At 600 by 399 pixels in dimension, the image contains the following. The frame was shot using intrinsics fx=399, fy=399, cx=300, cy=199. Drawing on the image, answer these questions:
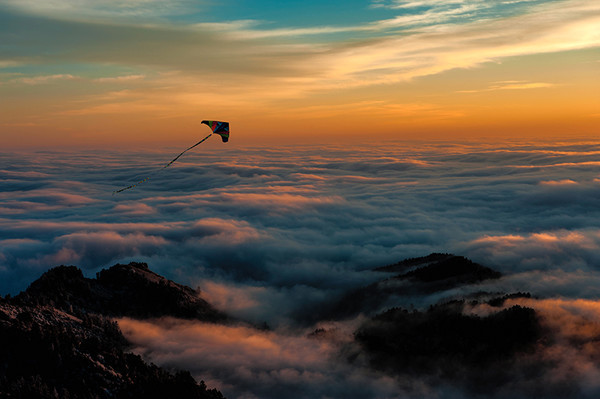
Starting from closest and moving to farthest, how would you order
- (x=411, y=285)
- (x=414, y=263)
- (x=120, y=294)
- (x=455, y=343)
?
(x=455, y=343)
(x=120, y=294)
(x=411, y=285)
(x=414, y=263)

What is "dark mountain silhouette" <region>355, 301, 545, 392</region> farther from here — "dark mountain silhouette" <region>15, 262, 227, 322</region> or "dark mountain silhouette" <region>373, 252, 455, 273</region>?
"dark mountain silhouette" <region>373, 252, 455, 273</region>

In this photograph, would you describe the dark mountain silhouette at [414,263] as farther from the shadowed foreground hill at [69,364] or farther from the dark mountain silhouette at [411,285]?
the shadowed foreground hill at [69,364]

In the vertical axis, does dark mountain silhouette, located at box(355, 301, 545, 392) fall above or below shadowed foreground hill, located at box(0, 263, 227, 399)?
below

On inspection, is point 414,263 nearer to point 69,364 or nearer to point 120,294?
point 120,294

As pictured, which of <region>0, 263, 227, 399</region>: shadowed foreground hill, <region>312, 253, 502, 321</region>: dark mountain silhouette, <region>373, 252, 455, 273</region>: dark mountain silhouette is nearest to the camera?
<region>0, 263, 227, 399</region>: shadowed foreground hill

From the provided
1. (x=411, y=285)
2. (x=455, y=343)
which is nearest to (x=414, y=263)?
(x=411, y=285)

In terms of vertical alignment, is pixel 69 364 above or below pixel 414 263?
above

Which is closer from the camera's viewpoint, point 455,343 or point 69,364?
point 69,364

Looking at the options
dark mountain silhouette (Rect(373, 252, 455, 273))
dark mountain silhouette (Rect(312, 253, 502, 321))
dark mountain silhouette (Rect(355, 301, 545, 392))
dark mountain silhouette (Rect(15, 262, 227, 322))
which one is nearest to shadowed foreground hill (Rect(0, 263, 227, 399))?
dark mountain silhouette (Rect(15, 262, 227, 322))

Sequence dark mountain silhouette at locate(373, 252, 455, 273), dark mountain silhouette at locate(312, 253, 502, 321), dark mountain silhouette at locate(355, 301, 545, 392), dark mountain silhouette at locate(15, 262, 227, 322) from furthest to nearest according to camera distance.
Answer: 1. dark mountain silhouette at locate(373, 252, 455, 273)
2. dark mountain silhouette at locate(312, 253, 502, 321)
3. dark mountain silhouette at locate(15, 262, 227, 322)
4. dark mountain silhouette at locate(355, 301, 545, 392)

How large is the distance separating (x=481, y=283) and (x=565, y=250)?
6949 cm

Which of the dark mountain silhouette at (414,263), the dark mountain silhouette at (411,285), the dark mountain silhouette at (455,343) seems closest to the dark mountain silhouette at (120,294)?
the dark mountain silhouette at (411,285)

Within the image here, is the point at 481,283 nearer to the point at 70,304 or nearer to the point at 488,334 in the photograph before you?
the point at 488,334

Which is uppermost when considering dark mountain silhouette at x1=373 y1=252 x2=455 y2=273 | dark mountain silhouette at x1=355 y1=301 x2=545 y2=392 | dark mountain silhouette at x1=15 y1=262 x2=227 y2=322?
dark mountain silhouette at x1=15 y1=262 x2=227 y2=322
